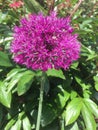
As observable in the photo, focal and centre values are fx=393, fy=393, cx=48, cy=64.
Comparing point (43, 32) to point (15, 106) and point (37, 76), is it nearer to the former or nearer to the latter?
point (37, 76)

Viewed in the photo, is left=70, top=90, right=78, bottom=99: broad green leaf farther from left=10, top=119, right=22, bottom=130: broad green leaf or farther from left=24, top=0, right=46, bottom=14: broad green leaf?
left=24, top=0, right=46, bottom=14: broad green leaf

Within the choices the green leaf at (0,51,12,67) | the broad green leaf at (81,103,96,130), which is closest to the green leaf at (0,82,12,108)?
the green leaf at (0,51,12,67)

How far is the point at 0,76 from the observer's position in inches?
79.7

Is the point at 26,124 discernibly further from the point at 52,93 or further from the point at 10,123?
the point at 52,93

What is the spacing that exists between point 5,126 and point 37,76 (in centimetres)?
45

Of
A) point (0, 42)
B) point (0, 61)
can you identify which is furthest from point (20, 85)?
point (0, 42)

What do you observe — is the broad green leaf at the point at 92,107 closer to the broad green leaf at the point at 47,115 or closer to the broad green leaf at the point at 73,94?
the broad green leaf at the point at 73,94

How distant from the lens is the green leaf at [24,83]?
5.50 ft

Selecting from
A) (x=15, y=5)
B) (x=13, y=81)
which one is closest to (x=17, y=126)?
(x=13, y=81)

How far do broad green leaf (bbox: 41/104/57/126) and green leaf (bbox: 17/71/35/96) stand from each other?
249mm

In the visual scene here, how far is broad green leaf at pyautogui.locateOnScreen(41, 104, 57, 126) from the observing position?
6.18 feet

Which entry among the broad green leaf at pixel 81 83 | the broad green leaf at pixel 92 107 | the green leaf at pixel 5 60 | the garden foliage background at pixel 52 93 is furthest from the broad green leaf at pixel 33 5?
the broad green leaf at pixel 92 107

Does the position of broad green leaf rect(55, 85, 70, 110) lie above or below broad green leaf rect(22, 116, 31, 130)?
above

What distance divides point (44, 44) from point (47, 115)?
571 millimetres
